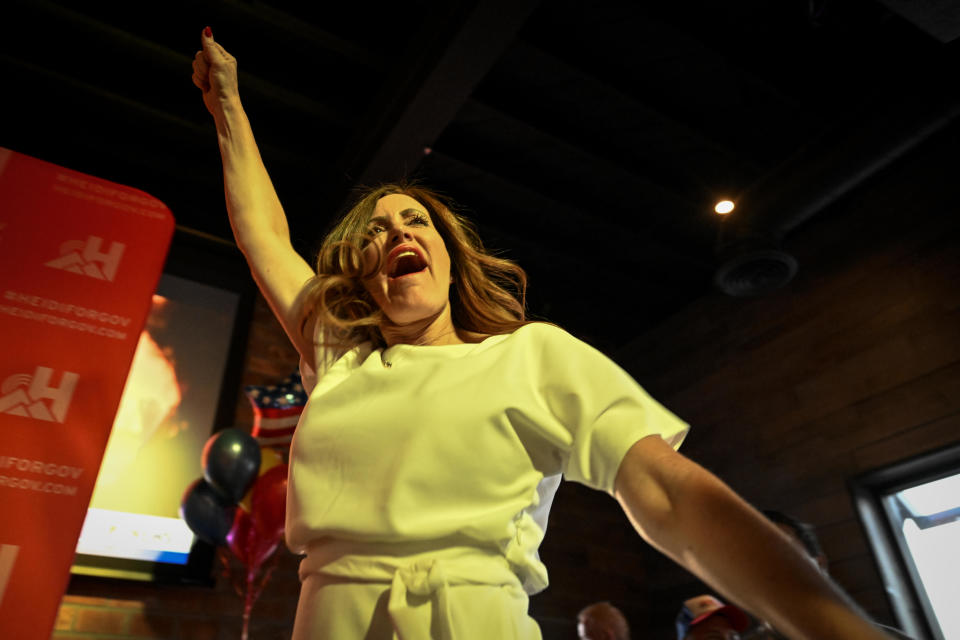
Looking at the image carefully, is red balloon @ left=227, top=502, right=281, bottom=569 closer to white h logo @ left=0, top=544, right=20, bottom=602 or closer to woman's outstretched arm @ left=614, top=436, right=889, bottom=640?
white h logo @ left=0, top=544, right=20, bottom=602

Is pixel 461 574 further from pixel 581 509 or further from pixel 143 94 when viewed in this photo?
pixel 581 509

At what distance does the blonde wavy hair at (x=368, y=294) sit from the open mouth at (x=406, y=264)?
0.02 meters

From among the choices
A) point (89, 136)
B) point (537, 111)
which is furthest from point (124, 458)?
point (537, 111)

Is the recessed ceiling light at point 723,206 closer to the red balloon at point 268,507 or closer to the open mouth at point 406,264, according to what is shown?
the red balloon at point 268,507

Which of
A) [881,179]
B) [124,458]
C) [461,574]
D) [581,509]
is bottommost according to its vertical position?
[461,574]

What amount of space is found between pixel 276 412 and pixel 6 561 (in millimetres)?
1621

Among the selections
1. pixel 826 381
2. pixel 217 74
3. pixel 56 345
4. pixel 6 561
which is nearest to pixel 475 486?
pixel 217 74

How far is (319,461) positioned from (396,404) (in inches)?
3.6

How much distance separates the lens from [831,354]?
3482mm

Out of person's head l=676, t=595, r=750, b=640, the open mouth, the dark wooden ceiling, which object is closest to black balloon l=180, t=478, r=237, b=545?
the dark wooden ceiling

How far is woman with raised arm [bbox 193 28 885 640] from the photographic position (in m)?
0.50

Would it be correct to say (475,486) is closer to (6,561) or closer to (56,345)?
(6,561)

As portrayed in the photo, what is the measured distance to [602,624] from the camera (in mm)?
2893

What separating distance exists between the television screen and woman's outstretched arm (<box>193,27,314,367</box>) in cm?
185
